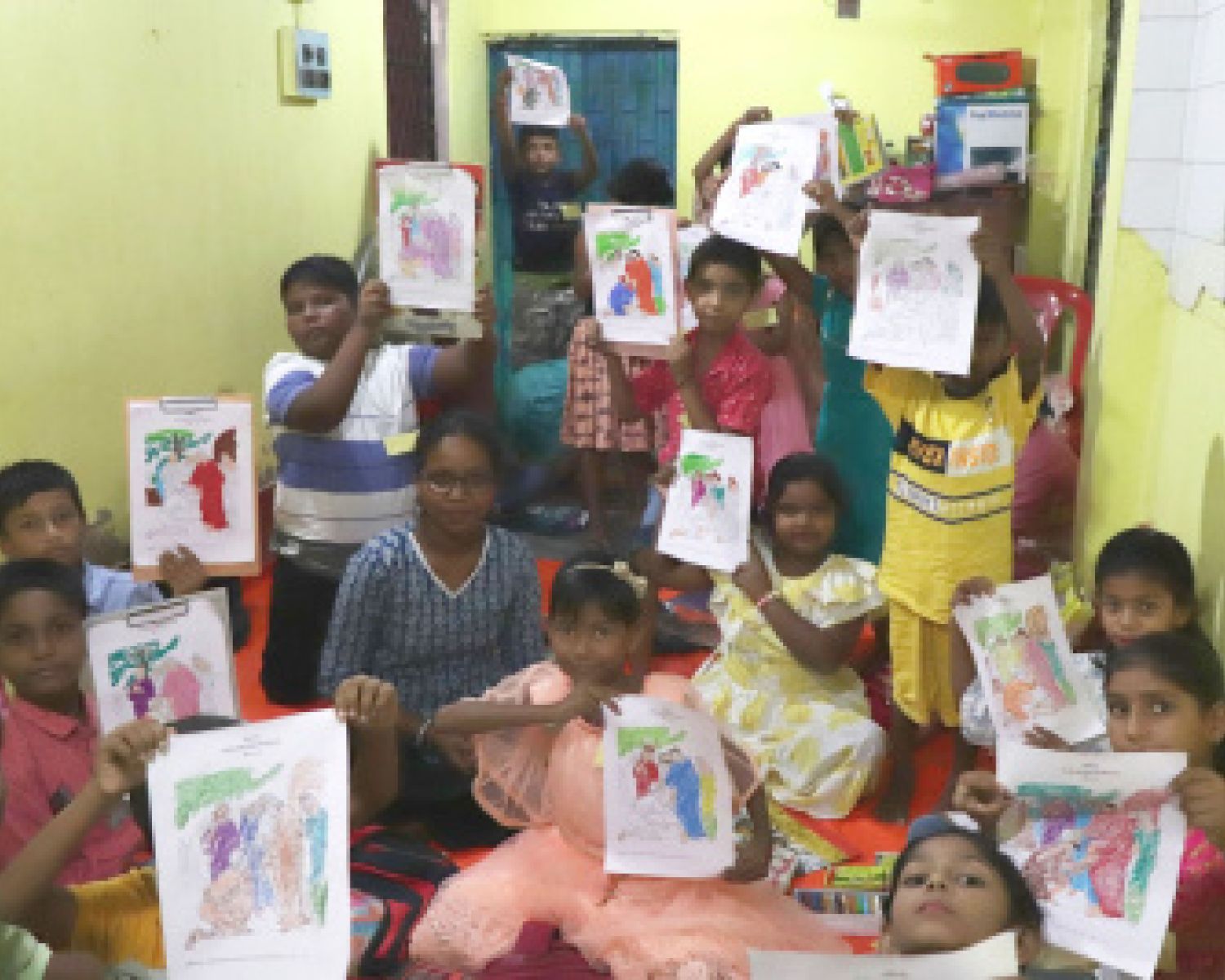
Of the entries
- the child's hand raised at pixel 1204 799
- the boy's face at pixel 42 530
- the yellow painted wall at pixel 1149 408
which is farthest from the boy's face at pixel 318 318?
the child's hand raised at pixel 1204 799

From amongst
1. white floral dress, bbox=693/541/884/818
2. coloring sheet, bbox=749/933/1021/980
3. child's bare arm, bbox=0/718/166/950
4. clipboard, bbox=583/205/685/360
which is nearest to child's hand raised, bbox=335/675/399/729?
child's bare arm, bbox=0/718/166/950

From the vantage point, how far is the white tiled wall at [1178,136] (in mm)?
2646

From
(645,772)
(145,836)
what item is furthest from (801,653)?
(145,836)

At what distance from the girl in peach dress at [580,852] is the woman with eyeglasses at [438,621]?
29cm

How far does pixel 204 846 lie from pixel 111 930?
38 centimetres

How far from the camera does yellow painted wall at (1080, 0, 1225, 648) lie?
8.08 ft

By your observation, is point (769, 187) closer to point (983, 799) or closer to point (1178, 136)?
point (1178, 136)

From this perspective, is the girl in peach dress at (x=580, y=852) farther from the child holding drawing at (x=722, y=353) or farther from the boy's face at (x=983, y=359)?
the child holding drawing at (x=722, y=353)

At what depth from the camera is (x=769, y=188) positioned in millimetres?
3354

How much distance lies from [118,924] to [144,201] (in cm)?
238

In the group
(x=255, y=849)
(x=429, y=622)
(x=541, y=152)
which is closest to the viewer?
(x=255, y=849)

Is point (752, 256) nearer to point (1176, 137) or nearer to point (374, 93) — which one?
point (1176, 137)

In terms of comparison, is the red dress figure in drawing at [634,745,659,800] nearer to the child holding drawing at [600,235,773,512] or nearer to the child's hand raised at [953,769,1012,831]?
the child's hand raised at [953,769,1012,831]

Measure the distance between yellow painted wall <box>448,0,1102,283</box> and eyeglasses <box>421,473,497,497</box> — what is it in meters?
3.41
